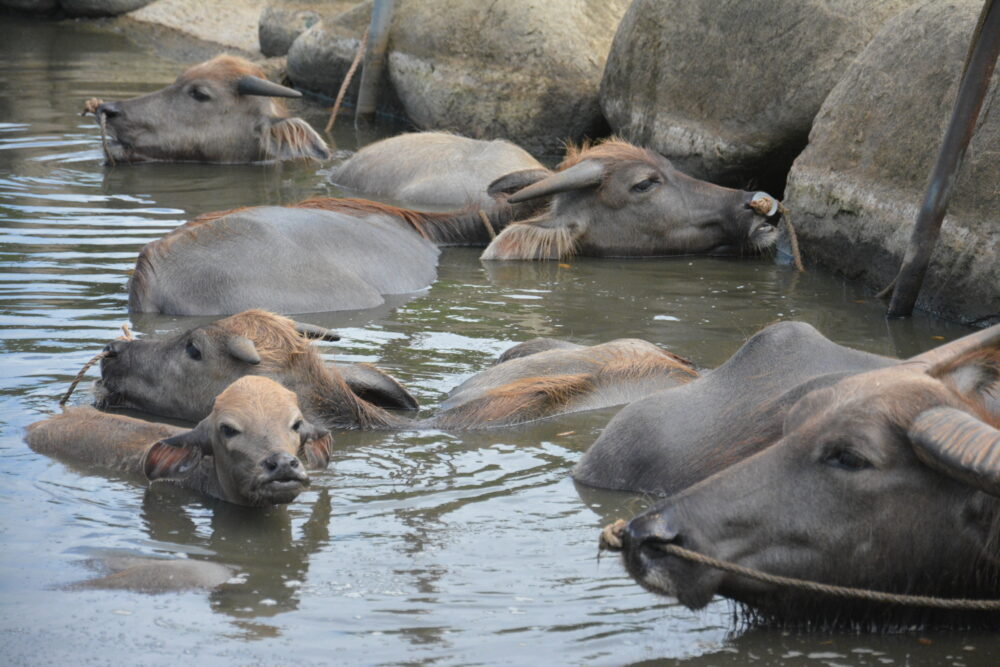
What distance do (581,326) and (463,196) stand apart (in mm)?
3727

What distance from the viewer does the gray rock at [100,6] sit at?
2227 centimetres

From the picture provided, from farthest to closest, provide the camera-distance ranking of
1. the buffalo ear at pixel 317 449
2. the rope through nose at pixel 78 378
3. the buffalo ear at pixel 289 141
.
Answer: the buffalo ear at pixel 289 141 < the rope through nose at pixel 78 378 < the buffalo ear at pixel 317 449

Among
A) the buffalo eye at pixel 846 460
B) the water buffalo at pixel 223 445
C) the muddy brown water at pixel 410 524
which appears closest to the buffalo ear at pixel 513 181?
the muddy brown water at pixel 410 524

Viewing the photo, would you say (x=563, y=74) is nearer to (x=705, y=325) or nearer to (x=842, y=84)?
(x=842, y=84)

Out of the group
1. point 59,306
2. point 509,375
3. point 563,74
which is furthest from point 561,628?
point 563,74

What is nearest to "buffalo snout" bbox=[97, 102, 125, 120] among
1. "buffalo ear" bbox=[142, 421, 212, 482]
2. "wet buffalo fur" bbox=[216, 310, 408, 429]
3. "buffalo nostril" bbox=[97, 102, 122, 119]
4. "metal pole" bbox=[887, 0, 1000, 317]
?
"buffalo nostril" bbox=[97, 102, 122, 119]

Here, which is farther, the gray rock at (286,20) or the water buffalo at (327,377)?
the gray rock at (286,20)

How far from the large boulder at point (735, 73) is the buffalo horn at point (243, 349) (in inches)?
240

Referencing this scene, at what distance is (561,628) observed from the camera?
4.72m

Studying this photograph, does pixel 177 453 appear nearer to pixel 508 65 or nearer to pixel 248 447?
pixel 248 447

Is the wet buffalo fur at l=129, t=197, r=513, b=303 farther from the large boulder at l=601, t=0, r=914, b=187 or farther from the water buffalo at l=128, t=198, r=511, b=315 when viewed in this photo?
the large boulder at l=601, t=0, r=914, b=187

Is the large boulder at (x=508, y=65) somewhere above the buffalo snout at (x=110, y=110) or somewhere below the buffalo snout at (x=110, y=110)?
above

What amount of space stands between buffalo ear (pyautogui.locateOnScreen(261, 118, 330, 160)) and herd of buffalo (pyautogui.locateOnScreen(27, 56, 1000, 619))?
98 cm

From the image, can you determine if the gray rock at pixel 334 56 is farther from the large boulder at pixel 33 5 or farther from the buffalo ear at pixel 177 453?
the buffalo ear at pixel 177 453
